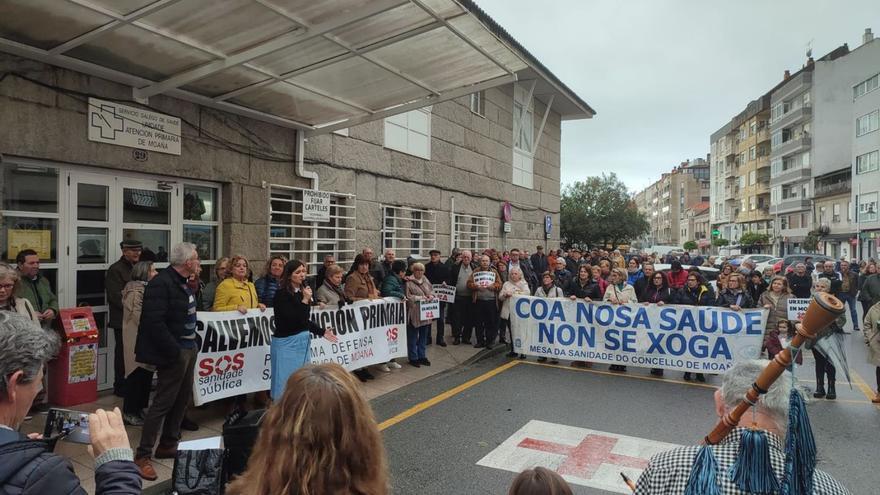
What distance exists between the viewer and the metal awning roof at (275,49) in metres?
5.28

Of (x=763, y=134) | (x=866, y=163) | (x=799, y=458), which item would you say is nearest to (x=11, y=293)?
(x=799, y=458)

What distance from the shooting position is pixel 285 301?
5.57 meters

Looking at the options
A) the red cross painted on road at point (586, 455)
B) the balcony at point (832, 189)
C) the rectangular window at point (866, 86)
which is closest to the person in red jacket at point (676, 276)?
the red cross painted on road at point (586, 455)

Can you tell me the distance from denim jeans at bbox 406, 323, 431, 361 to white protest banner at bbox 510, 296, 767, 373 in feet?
5.45

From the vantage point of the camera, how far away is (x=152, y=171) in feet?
22.1

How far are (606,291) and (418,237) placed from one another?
557cm

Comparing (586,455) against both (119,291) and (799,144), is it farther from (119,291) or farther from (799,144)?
(799,144)

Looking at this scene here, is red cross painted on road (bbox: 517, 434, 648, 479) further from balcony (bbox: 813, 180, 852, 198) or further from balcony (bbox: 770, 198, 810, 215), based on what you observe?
balcony (bbox: 770, 198, 810, 215)

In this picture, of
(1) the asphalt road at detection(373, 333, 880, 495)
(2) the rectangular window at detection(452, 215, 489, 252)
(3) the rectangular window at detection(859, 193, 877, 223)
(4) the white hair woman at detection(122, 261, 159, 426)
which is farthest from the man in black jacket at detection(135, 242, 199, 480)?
(3) the rectangular window at detection(859, 193, 877, 223)

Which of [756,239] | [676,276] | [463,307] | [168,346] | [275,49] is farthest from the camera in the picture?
[756,239]

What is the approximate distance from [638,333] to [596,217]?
1319 inches

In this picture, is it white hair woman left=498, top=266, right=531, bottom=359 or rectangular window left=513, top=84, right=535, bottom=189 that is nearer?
white hair woman left=498, top=266, right=531, bottom=359

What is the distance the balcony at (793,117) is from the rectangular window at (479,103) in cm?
5179

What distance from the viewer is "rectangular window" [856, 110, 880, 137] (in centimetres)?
4247
